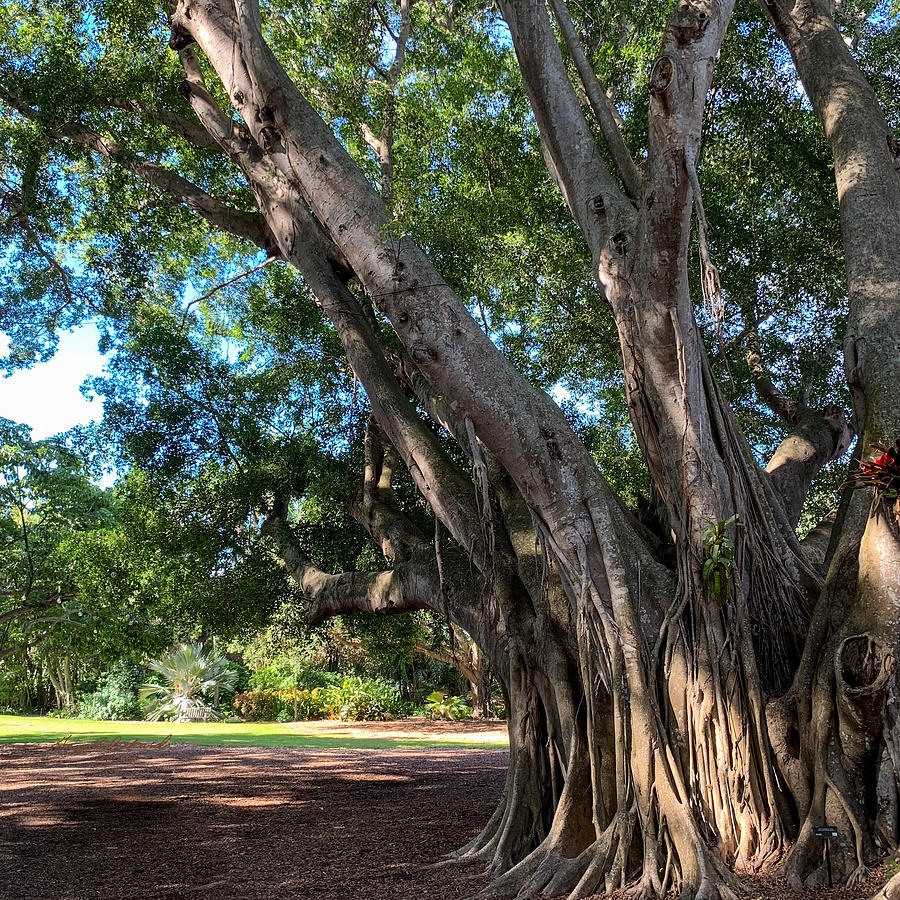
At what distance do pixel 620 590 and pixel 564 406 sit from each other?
258 inches

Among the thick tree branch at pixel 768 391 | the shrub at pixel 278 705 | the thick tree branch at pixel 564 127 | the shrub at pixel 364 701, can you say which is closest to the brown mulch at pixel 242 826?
the thick tree branch at pixel 564 127

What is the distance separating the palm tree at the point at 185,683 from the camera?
25625 millimetres

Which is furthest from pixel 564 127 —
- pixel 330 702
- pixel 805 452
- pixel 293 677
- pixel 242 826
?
pixel 293 677

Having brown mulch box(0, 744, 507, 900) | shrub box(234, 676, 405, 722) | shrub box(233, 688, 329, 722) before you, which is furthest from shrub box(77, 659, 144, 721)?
brown mulch box(0, 744, 507, 900)

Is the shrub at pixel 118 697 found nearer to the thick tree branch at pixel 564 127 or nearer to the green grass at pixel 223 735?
the green grass at pixel 223 735

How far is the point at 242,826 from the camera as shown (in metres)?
8.13

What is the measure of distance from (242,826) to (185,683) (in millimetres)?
19096

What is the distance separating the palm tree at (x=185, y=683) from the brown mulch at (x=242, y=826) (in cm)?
1139

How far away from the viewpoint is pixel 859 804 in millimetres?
4520

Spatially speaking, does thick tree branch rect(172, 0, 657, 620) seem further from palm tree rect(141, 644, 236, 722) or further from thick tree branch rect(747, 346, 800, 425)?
palm tree rect(141, 644, 236, 722)

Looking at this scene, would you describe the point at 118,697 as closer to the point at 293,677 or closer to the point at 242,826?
the point at 293,677

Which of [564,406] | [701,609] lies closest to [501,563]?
[701,609]

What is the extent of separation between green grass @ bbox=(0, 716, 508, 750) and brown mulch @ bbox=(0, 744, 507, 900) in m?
3.35

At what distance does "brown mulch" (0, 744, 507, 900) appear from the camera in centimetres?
580
